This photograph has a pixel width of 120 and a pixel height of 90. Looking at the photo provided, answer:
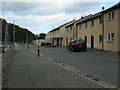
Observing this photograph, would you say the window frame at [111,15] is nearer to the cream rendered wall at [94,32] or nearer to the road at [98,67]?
the cream rendered wall at [94,32]

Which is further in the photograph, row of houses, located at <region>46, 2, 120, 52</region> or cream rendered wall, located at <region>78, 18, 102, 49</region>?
cream rendered wall, located at <region>78, 18, 102, 49</region>

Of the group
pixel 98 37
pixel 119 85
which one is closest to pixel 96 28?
pixel 98 37

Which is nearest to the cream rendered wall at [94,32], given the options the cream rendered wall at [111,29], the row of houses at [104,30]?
the row of houses at [104,30]

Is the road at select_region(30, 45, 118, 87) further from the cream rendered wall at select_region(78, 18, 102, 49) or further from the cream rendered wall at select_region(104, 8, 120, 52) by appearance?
the cream rendered wall at select_region(78, 18, 102, 49)

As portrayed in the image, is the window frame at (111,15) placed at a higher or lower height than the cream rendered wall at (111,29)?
higher

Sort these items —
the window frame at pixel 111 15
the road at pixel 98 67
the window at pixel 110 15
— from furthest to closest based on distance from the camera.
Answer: the window at pixel 110 15 < the window frame at pixel 111 15 < the road at pixel 98 67

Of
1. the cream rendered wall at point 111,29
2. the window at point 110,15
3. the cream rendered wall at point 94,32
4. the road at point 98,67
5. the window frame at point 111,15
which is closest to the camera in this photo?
the road at point 98,67

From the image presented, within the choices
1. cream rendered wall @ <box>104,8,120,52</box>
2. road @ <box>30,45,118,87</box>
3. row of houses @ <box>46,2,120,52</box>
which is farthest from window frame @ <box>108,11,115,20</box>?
road @ <box>30,45,118,87</box>

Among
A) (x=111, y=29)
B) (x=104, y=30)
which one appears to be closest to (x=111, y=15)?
(x=111, y=29)

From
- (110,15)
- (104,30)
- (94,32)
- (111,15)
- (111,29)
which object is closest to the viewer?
(111,29)

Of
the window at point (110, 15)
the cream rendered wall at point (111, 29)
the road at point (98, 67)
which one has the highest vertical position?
the window at point (110, 15)

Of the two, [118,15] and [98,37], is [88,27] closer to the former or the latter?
[98,37]

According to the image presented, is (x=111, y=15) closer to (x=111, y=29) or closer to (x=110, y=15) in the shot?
(x=110, y=15)

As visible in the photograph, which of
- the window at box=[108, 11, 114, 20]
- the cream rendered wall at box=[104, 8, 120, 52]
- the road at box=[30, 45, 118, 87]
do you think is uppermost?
the window at box=[108, 11, 114, 20]
